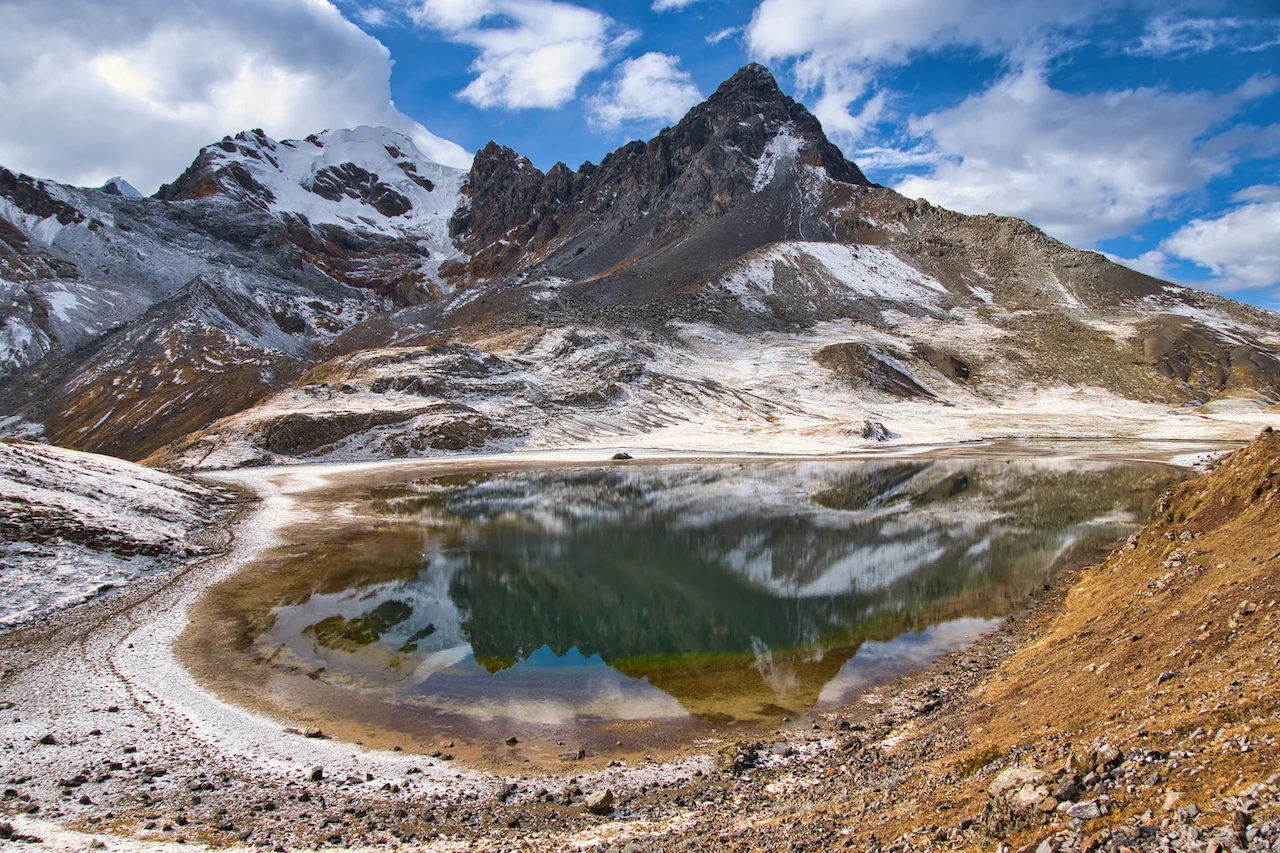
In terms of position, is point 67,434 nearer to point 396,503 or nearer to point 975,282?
point 396,503

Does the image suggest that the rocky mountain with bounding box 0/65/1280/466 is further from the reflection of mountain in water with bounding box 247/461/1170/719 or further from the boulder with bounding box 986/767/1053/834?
the boulder with bounding box 986/767/1053/834

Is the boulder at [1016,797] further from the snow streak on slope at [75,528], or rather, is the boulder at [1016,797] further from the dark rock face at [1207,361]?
the dark rock face at [1207,361]

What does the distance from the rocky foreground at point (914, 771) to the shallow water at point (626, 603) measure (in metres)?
1.96

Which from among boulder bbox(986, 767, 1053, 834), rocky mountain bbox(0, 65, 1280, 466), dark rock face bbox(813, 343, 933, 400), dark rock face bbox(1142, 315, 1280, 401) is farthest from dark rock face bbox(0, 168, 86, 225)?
dark rock face bbox(1142, 315, 1280, 401)

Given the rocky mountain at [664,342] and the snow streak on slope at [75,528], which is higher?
the rocky mountain at [664,342]

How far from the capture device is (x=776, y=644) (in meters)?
19.9

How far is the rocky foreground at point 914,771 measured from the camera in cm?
630

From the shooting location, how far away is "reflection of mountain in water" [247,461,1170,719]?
19.4m

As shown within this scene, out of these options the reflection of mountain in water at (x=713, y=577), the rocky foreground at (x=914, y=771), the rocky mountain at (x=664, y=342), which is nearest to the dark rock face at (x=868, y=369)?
the rocky mountain at (x=664, y=342)

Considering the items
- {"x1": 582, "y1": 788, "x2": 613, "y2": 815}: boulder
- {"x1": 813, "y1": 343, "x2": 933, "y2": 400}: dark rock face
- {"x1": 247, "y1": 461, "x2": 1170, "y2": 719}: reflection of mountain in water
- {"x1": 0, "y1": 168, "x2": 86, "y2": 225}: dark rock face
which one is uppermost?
{"x1": 0, "y1": 168, "x2": 86, "y2": 225}: dark rock face

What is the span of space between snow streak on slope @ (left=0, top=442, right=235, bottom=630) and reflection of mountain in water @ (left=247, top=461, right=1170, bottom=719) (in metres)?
7.50

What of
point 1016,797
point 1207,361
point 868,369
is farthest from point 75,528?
point 1207,361

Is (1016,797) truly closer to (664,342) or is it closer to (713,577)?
(713,577)

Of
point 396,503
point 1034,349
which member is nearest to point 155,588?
point 396,503
